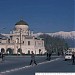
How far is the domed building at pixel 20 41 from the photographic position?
124 m

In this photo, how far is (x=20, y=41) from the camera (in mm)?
123625

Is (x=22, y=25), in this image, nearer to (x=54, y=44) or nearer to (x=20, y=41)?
(x=20, y=41)

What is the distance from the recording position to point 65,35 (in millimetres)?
162125

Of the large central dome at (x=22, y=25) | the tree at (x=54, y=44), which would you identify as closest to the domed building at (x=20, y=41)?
the large central dome at (x=22, y=25)

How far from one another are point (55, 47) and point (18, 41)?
17199 mm

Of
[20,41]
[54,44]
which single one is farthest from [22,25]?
[54,44]

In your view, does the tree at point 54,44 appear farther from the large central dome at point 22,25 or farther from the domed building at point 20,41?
the large central dome at point 22,25

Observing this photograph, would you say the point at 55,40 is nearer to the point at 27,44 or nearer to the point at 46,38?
the point at 46,38

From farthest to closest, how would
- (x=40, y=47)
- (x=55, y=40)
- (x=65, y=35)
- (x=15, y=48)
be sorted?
Answer: (x=65, y=35) < (x=55, y=40) < (x=40, y=47) < (x=15, y=48)

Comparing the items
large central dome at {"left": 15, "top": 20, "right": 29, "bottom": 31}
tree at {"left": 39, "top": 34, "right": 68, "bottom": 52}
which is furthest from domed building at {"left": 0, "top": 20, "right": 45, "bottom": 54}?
tree at {"left": 39, "top": 34, "right": 68, "bottom": 52}

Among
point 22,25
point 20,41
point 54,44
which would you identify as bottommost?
point 54,44

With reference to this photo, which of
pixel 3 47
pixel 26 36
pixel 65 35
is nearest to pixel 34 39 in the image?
pixel 26 36

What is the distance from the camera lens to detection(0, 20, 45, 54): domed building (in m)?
124

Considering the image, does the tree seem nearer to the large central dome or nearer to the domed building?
the domed building
